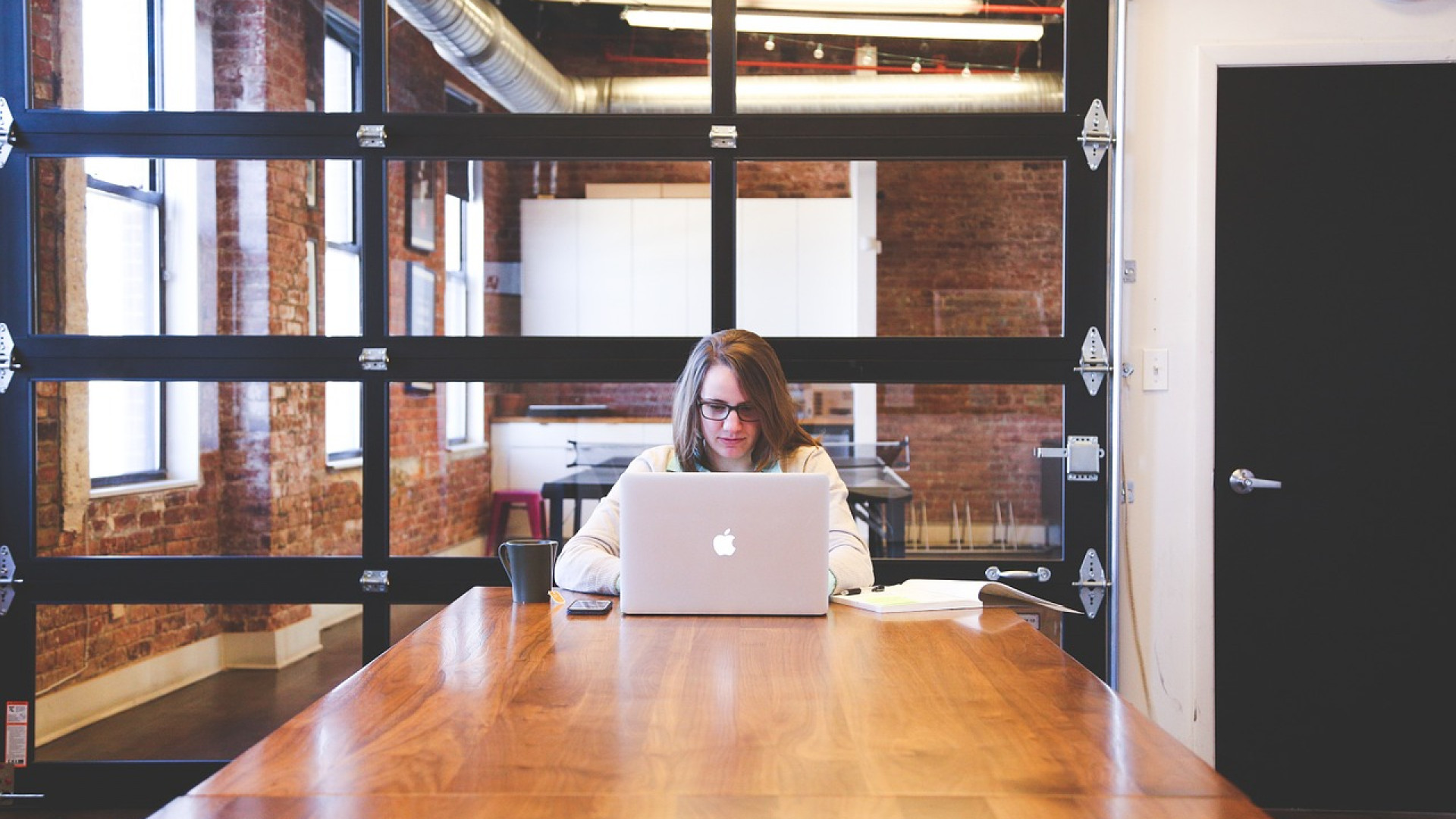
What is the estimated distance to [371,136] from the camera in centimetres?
307

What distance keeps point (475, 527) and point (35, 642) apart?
4.29 feet

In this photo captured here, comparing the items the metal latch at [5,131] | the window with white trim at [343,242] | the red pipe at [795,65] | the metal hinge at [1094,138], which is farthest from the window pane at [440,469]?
the metal hinge at [1094,138]

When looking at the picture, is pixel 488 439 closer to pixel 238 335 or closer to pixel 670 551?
pixel 238 335

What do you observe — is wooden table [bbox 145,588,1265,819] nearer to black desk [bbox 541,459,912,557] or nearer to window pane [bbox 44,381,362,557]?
black desk [bbox 541,459,912,557]

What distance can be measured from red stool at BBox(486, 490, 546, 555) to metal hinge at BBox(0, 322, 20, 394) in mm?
1390

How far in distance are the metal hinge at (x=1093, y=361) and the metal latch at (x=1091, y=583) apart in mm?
475

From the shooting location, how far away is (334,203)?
3285 millimetres

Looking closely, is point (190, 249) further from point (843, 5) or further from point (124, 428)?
point (843, 5)

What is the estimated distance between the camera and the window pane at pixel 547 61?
311cm

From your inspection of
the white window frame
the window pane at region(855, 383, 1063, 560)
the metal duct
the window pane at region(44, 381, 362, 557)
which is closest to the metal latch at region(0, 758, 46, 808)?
the window pane at region(44, 381, 362, 557)

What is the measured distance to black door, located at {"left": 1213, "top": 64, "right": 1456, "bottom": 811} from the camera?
3094 mm

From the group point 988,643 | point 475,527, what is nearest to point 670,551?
point 988,643

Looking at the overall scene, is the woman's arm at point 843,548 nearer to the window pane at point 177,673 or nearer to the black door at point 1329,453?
the black door at point 1329,453

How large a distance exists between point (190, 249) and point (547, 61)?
1465 mm
